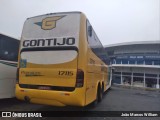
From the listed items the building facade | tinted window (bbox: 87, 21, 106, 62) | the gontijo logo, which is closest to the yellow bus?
the gontijo logo

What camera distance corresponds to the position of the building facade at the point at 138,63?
3506 cm

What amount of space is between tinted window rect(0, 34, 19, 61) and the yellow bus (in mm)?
1116

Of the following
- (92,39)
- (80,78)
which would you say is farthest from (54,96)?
(92,39)

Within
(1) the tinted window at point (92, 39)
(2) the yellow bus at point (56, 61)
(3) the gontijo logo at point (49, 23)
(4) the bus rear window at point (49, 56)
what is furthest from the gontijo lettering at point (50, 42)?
(1) the tinted window at point (92, 39)

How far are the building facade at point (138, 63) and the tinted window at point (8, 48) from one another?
26166 millimetres

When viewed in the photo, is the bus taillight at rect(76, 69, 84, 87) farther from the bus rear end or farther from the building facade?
the building facade

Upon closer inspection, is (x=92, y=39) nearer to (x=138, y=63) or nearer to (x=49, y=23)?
(x=49, y=23)

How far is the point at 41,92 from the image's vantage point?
5.89 m

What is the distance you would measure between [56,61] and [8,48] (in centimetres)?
283

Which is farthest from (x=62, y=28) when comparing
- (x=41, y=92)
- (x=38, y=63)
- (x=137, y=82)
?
(x=137, y=82)

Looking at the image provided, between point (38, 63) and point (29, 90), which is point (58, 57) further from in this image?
point (29, 90)

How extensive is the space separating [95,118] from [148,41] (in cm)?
3431

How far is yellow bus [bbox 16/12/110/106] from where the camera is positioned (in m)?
5.66

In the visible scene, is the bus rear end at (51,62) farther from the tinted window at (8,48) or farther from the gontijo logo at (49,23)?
the tinted window at (8,48)
